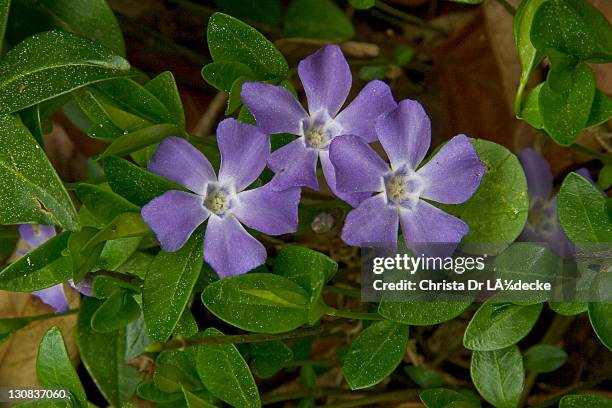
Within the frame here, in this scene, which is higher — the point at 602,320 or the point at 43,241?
the point at 602,320

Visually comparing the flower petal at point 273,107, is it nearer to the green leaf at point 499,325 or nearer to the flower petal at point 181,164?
the flower petal at point 181,164

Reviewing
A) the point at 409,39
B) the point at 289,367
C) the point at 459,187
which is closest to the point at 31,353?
the point at 289,367

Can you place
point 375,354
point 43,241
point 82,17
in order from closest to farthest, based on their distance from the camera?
point 375,354
point 82,17
point 43,241

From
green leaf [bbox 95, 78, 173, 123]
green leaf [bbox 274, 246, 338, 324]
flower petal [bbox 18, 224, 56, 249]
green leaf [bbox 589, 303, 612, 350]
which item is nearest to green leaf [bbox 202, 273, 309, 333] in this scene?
green leaf [bbox 274, 246, 338, 324]

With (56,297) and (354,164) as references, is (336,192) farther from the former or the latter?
(56,297)

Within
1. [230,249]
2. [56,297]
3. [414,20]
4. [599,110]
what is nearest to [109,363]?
[56,297]

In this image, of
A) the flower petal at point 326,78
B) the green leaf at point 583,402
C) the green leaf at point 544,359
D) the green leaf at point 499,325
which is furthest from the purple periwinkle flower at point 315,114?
the green leaf at point 544,359
